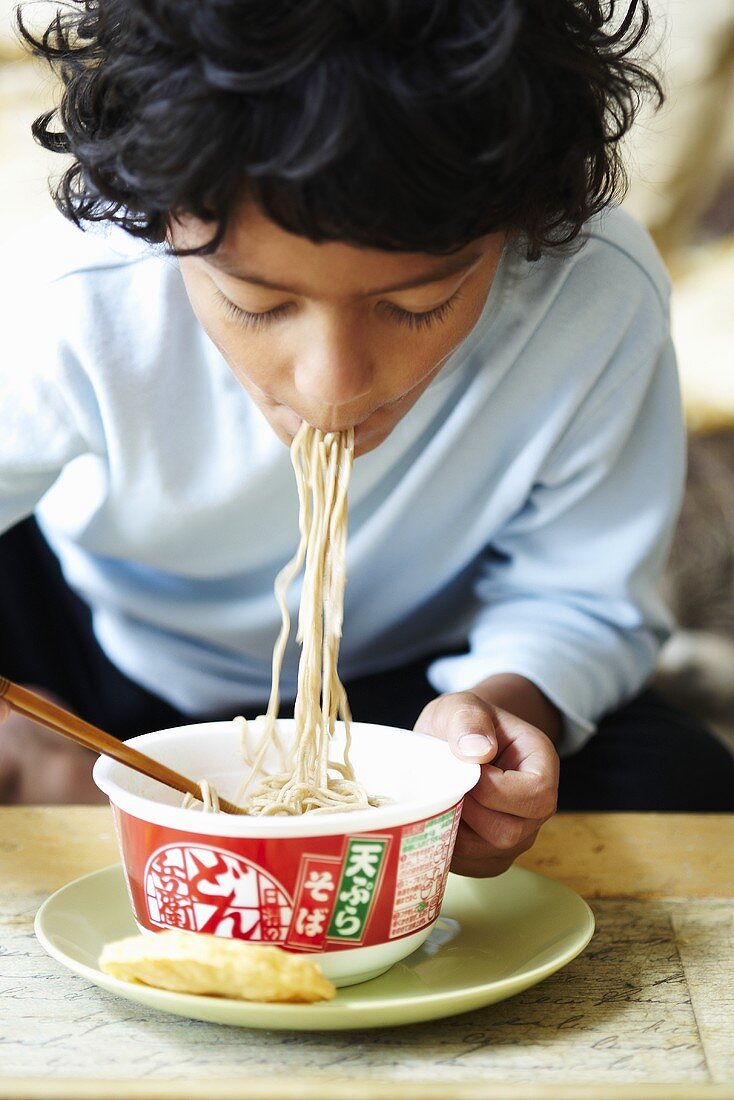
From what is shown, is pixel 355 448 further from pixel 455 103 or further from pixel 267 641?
pixel 267 641

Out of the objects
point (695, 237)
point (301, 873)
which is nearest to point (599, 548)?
point (301, 873)

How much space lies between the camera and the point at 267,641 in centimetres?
130

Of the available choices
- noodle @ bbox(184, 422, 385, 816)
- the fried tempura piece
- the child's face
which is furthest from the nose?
the fried tempura piece

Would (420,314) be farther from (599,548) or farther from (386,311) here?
(599,548)

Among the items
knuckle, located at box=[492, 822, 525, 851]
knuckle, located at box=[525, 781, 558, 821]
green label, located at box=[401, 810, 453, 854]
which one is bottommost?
knuckle, located at box=[492, 822, 525, 851]

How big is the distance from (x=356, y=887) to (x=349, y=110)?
1.42 ft

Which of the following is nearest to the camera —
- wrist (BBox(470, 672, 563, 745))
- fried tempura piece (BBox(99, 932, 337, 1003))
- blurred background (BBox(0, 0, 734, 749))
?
fried tempura piece (BBox(99, 932, 337, 1003))

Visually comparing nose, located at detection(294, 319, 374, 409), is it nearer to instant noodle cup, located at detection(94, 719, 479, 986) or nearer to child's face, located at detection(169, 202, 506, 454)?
child's face, located at detection(169, 202, 506, 454)

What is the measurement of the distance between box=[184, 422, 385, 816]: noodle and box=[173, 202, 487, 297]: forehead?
18cm

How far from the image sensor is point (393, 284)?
72 centimetres

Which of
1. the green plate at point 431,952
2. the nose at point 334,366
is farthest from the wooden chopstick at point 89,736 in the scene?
the nose at point 334,366

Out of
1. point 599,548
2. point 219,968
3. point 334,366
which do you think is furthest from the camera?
point 599,548

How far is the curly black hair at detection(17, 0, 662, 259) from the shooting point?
649 mm

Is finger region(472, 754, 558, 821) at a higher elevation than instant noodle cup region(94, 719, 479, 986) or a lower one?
lower
